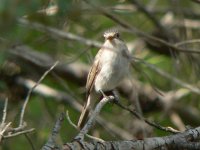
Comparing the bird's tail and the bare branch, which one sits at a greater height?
the bare branch

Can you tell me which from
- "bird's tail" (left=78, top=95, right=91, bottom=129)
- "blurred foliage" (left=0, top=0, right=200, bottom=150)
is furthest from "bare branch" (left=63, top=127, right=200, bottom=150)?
"blurred foliage" (left=0, top=0, right=200, bottom=150)

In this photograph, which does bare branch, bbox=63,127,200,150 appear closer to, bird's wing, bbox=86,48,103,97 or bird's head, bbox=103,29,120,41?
bird's head, bbox=103,29,120,41

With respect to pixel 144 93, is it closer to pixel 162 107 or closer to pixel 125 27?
pixel 162 107

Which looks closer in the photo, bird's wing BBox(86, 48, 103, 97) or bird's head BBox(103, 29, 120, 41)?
bird's head BBox(103, 29, 120, 41)

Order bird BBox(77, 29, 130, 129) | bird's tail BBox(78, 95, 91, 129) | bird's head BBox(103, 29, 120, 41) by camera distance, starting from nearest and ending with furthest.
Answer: bird's tail BBox(78, 95, 91, 129)
bird BBox(77, 29, 130, 129)
bird's head BBox(103, 29, 120, 41)

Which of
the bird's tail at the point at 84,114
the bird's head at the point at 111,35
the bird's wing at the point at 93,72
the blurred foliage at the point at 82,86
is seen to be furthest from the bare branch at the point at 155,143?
the bird's wing at the point at 93,72

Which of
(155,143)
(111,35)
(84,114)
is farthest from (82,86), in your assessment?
(155,143)

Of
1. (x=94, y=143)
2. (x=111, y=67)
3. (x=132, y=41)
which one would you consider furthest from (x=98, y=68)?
(x=94, y=143)

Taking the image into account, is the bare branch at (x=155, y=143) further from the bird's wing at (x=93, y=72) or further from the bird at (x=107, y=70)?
the bird's wing at (x=93, y=72)
